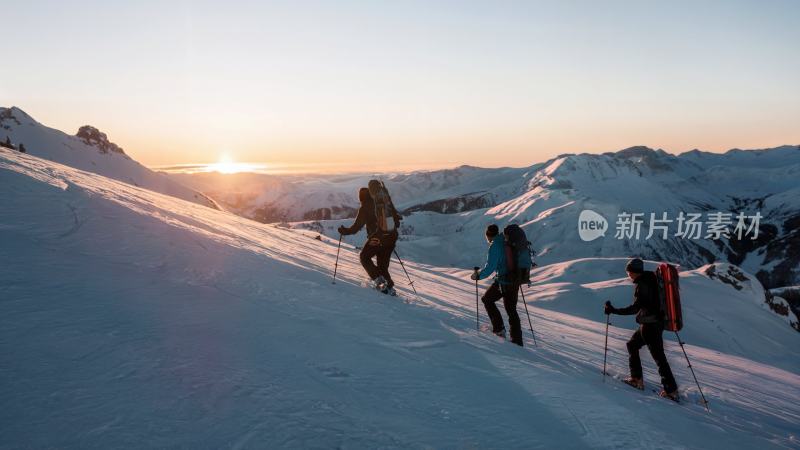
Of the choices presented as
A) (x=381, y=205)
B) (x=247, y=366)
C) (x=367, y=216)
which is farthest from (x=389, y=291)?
(x=247, y=366)

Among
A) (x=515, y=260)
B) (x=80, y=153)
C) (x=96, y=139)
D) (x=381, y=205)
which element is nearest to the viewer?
(x=515, y=260)

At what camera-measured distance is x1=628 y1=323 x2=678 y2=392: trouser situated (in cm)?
823

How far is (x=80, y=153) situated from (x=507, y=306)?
184 m

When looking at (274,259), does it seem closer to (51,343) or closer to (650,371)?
(51,343)

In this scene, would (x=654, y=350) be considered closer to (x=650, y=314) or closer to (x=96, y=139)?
(x=650, y=314)

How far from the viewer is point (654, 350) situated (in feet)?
27.7

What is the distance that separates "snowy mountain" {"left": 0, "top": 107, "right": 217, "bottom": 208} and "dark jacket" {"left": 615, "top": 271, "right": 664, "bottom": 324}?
145 metres

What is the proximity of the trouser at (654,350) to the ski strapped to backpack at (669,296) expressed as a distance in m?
0.21

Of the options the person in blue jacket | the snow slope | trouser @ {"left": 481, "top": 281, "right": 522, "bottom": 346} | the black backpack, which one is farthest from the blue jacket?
the black backpack

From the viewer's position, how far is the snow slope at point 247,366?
3.98m

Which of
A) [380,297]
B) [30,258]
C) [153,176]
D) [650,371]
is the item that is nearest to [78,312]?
[30,258]

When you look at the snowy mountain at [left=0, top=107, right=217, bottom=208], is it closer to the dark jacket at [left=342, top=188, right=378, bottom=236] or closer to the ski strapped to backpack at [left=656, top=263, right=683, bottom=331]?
the dark jacket at [left=342, top=188, right=378, bottom=236]

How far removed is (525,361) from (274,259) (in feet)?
22.1

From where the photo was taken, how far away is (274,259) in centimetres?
1162
